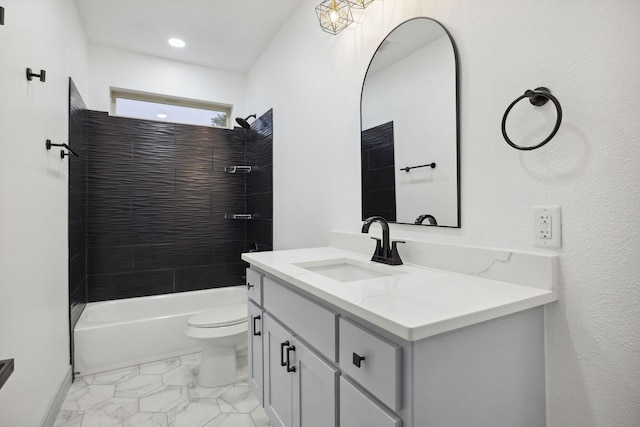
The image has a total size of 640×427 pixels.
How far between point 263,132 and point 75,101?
4.86 ft

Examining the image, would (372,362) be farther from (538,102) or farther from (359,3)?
(359,3)

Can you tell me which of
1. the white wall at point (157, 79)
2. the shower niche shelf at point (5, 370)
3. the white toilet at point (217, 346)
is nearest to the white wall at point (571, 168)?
the shower niche shelf at point (5, 370)

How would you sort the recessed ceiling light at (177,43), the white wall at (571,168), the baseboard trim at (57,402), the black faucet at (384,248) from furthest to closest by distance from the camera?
the recessed ceiling light at (177,43), the baseboard trim at (57,402), the black faucet at (384,248), the white wall at (571,168)

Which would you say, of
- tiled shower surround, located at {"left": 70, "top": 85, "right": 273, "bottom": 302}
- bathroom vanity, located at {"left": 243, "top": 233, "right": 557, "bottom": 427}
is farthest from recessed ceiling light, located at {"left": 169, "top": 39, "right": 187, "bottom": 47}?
bathroom vanity, located at {"left": 243, "top": 233, "right": 557, "bottom": 427}

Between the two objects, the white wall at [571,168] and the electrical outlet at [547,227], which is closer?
the white wall at [571,168]

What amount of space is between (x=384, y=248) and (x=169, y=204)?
260cm

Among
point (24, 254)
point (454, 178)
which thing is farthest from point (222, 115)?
point (454, 178)

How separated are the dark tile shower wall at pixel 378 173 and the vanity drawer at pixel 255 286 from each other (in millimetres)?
656

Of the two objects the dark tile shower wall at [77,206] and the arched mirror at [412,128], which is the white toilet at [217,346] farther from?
the arched mirror at [412,128]

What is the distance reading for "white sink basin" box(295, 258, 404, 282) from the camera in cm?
152

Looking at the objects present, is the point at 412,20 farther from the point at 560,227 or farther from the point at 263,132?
the point at 263,132

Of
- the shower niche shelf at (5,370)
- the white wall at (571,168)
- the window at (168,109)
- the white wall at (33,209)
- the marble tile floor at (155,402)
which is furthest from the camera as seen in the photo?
the window at (168,109)

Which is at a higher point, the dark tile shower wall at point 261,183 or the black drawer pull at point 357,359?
the dark tile shower wall at point 261,183

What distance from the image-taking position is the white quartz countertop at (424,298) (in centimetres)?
75
